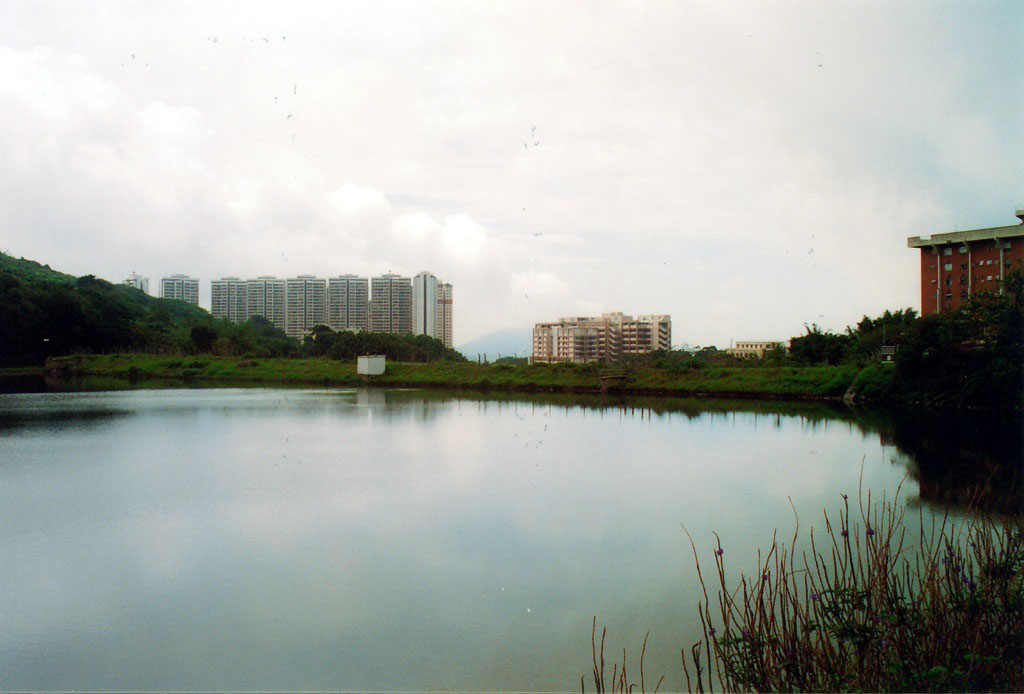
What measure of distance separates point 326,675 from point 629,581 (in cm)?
206

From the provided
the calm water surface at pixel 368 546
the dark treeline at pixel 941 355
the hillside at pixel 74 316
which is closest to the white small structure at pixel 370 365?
the hillside at pixel 74 316

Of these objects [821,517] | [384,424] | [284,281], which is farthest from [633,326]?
[821,517]

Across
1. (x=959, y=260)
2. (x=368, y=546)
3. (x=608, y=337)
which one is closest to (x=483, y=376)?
(x=608, y=337)

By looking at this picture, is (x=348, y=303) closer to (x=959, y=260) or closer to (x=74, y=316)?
(x=74, y=316)

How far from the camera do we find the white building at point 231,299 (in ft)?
110

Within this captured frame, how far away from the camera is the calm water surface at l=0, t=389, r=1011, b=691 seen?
3.70 meters

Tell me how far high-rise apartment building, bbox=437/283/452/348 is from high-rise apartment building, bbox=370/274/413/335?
4.33ft

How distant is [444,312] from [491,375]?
681 cm

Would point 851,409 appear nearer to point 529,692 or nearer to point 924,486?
point 924,486

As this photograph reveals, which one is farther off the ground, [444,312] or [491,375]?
[444,312]

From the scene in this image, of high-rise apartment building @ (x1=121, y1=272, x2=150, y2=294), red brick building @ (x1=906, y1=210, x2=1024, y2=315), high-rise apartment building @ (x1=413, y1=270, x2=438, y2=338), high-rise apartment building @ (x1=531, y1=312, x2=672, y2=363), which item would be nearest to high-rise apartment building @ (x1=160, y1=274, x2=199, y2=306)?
high-rise apartment building @ (x1=121, y1=272, x2=150, y2=294)

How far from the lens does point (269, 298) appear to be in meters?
33.1

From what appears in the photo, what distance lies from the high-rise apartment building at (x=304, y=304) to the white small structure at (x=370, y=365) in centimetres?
526

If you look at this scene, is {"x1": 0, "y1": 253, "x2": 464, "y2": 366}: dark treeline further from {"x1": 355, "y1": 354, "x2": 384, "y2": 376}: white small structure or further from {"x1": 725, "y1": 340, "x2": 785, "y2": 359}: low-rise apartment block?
{"x1": 725, "y1": 340, "x2": 785, "y2": 359}: low-rise apartment block
